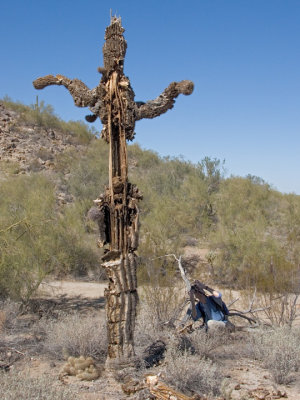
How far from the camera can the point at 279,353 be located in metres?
5.98

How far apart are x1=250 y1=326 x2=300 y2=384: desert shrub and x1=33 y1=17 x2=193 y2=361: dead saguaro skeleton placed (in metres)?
2.00

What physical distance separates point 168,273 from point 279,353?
3.70 meters

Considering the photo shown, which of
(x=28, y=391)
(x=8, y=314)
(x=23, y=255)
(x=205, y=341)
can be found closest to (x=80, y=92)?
(x=28, y=391)

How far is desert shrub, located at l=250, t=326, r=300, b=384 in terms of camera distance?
5781mm

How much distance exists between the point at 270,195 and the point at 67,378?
65.5 feet

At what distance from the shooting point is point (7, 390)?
399 centimetres

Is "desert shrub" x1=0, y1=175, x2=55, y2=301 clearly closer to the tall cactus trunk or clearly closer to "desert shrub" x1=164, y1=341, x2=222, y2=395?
the tall cactus trunk

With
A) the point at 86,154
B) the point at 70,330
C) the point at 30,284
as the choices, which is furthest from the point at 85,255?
the point at 86,154

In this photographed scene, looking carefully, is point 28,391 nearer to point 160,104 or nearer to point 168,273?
point 160,104

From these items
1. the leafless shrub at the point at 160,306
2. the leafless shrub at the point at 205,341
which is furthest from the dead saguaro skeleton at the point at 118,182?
the leafless shrub at the point at 160,306

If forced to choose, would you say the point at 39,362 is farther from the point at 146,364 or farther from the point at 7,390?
the point at 7,390

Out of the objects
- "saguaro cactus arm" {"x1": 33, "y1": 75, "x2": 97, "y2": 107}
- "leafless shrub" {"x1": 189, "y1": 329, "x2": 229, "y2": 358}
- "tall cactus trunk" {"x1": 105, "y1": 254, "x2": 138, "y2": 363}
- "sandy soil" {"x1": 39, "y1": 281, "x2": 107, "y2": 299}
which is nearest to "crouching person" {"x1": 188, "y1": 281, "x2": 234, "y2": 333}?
"leafless shrub" {"x1": 189, "y1": 329, "x2": 229, "y2": 358}

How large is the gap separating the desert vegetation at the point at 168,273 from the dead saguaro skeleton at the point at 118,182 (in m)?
0.71

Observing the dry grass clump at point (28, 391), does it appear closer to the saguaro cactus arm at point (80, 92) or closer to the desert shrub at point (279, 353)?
the desert shrub at point (279, 353)
